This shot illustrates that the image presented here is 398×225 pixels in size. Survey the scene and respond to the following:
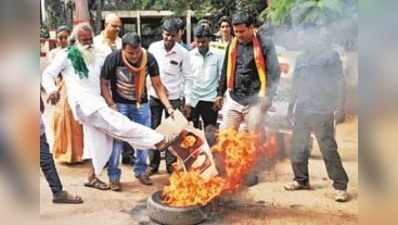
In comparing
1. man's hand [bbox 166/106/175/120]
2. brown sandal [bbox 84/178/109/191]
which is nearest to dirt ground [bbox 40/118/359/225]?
brown sandal [bbox 84/178/109/191]

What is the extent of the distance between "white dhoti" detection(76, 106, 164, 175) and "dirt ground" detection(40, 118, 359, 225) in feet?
0.34

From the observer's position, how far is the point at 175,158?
138 inches

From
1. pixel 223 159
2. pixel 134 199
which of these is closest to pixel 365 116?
pixel 223 159

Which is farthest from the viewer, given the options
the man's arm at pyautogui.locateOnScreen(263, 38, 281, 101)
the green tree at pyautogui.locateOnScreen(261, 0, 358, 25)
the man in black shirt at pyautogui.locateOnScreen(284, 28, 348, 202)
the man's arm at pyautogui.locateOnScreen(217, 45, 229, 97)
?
the man's arm at pyautogui.locateOnScreen(217, 45, 229, 97)

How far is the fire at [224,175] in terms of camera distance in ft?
11.2

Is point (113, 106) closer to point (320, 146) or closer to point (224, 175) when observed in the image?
point (224, 175)

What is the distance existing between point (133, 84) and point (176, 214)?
795mm

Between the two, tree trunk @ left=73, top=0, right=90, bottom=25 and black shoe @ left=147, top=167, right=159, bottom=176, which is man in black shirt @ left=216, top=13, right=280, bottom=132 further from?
tree trunk @ left=73, top=0, right=90, bottom=25

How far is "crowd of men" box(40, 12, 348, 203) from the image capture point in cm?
338

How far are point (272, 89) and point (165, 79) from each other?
2.08 feet

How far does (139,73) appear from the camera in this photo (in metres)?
3.47

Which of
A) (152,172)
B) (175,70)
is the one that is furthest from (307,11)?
(152,172)

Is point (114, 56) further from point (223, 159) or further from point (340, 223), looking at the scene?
point (340, 223)

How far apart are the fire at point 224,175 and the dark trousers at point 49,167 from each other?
2.15 feet
